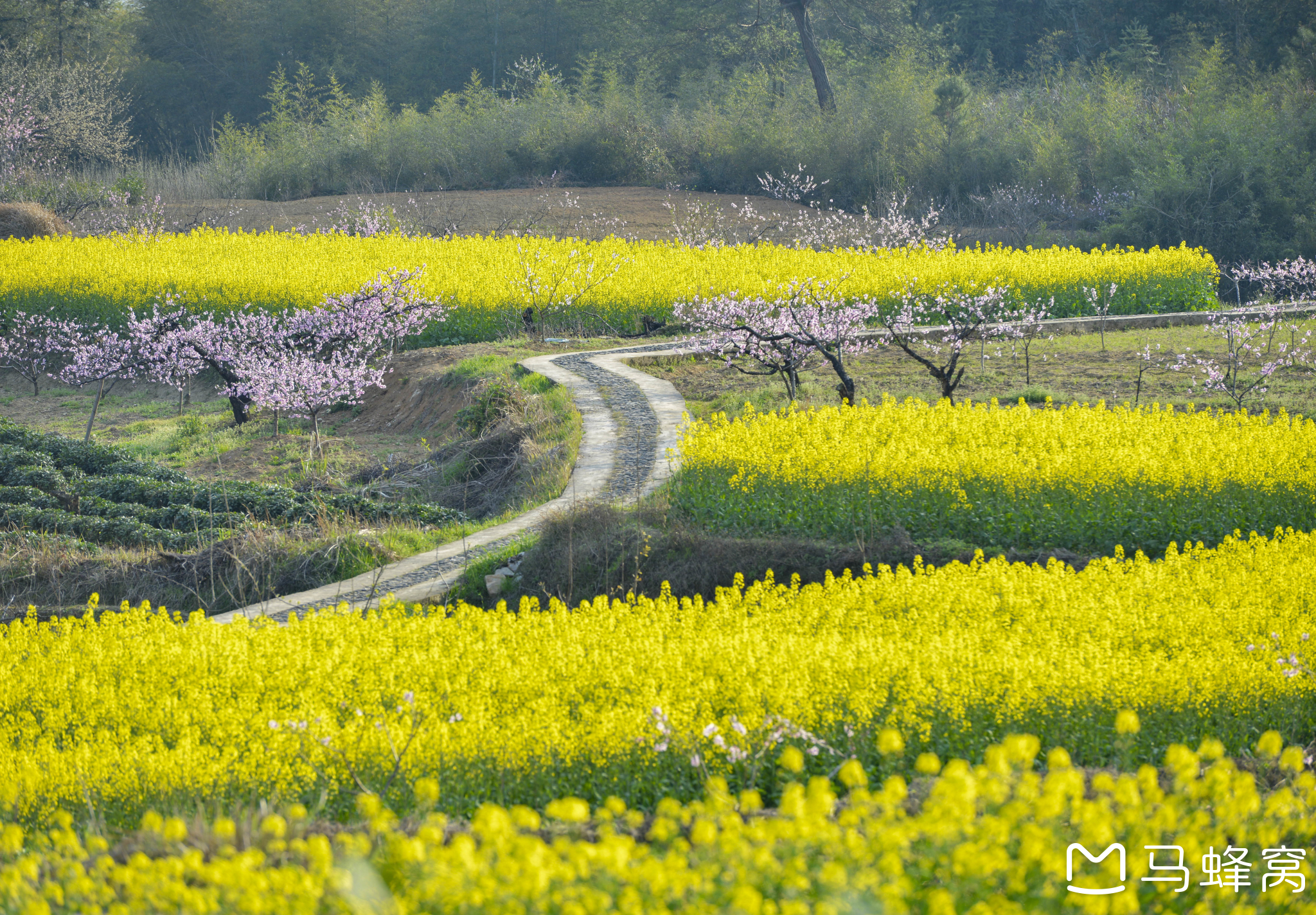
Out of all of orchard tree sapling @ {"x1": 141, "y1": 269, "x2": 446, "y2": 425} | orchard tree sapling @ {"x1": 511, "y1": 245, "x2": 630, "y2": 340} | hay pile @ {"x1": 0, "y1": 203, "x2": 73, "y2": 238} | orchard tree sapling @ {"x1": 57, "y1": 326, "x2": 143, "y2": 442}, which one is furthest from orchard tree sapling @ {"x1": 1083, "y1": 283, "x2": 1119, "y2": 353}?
hay pile @ {"x1": 0, "y1": 203, "x2": 73, "y2": 238}

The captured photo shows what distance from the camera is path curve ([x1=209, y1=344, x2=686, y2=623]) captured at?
8328mm

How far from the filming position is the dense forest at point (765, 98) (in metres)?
24.8

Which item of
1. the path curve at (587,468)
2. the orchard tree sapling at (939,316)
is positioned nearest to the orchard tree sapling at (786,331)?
the orchard tree sapling at (939,316)

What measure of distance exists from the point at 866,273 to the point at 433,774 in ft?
49.6

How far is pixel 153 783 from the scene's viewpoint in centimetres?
448

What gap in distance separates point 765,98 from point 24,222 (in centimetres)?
2238

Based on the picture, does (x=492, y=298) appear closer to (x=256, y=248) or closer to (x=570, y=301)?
(x=570, y=301)

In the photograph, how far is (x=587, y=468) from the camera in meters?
10.6

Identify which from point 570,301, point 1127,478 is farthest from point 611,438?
point 570,301

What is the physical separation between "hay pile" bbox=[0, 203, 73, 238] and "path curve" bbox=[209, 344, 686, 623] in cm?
1632

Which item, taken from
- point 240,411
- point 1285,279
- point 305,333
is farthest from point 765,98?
point 240,411

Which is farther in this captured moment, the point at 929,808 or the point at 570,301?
the point at 570,301

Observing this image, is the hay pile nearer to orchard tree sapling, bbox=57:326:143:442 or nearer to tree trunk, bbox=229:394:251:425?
orchard tree sapling, bbox=57:326:143:442

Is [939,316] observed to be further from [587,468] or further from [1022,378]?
[587,468]
